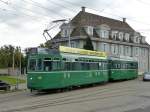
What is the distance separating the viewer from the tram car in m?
28.1

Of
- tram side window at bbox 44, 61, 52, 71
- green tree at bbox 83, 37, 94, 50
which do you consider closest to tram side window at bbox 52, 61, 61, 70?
tram side window at bbox 44, 61, 52, 71

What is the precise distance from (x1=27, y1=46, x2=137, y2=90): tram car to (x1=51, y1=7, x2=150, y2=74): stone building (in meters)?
29.6

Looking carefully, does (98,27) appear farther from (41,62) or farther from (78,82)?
(41,62)

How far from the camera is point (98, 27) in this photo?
76750 millimetres

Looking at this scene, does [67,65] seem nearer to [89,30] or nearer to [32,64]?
[32,64]

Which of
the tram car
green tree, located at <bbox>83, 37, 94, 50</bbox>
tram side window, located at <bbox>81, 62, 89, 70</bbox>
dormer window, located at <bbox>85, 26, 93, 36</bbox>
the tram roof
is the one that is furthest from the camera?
dormer window, located at <bbox>85, 26, 93, 36</bbox>

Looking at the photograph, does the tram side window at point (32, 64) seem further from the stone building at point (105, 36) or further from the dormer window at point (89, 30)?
the dormer window at point (89, 30)

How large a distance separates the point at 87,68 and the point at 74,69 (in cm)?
316

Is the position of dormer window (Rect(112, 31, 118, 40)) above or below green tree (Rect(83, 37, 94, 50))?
above

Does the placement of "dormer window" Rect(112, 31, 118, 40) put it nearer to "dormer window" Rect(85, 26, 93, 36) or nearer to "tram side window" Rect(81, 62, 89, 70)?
"dormer window" Rect(85, 26, 93, 36)

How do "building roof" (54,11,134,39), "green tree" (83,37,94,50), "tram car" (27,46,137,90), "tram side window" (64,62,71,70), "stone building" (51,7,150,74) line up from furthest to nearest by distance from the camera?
"building roof" (54,11,134,39) → "stone building" (51,7,150,74) → "green tree" (83,37,94,50) → "tram side window" (64,62,71,70) → "tram car" (27,46,137,90)

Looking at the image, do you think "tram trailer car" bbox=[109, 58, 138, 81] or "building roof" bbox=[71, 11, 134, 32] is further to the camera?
"building roof" bbox=[71, 11, 134, 32]

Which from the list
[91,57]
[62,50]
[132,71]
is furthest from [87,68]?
[132,71]

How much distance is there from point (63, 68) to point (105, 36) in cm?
4964
